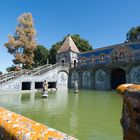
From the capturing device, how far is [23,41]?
38.5 metres

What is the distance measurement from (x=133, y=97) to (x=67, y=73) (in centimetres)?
3651

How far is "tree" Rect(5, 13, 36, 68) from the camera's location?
38.2m

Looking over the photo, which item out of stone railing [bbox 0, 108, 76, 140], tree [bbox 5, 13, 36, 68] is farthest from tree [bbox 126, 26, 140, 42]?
stone railing [bbox 0, 108, 76, 140]

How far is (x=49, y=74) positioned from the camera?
33844mm

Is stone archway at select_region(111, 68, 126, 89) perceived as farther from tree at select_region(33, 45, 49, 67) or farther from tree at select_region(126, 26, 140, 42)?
tree at select_region(33, 45, 49, 67)

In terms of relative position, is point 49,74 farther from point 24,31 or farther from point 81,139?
point 81,139

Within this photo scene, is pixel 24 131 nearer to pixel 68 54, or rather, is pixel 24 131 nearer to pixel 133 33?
pixel 68 54

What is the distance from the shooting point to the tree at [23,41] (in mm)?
38188

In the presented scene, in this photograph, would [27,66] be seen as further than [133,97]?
Yes

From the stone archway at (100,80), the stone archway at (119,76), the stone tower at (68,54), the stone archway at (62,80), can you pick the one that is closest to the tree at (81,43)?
the stone tower at (68,54)

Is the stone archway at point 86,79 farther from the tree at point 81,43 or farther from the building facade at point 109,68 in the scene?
the tree at point 81,43

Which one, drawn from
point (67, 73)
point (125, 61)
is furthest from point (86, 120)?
point (67, 73)

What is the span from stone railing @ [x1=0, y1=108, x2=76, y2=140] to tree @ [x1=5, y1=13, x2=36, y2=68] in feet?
122

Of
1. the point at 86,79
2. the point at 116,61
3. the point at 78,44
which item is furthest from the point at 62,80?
the point at 78,44
